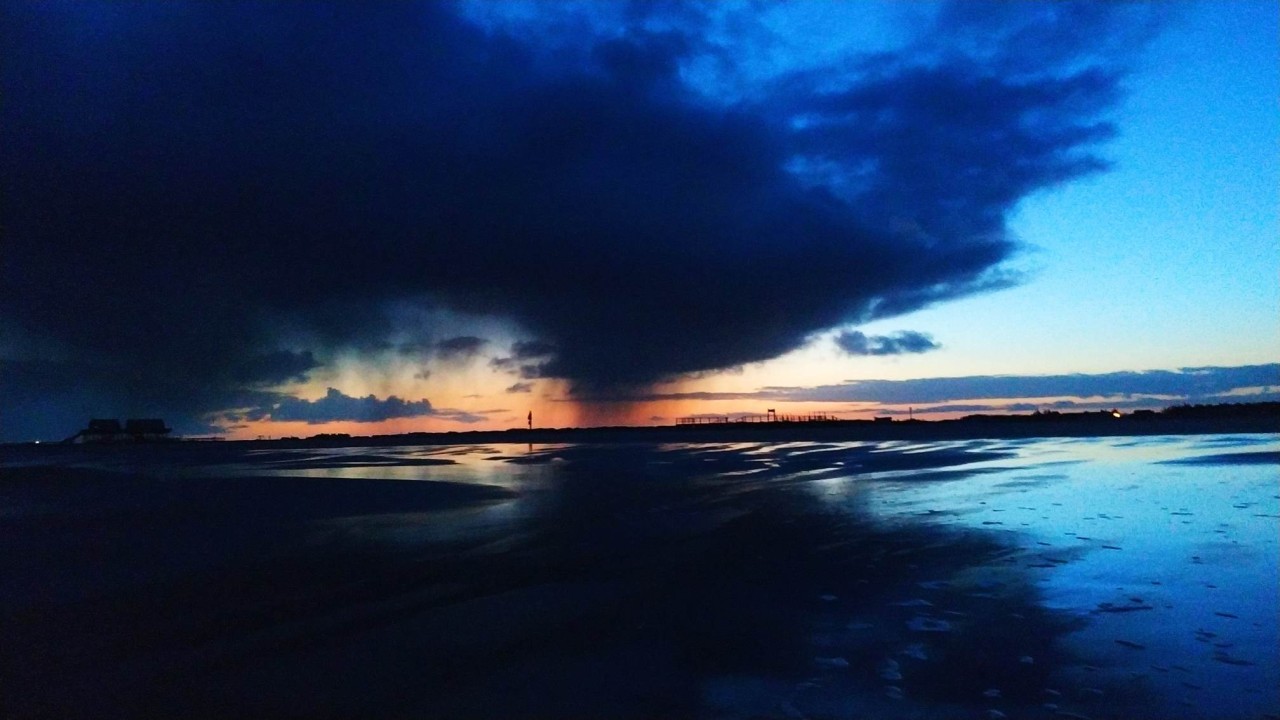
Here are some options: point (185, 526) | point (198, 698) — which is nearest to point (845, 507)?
point (198, 698)

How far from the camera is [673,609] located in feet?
26.1

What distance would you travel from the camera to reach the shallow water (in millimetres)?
5621

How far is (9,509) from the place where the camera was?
20125 millimetres

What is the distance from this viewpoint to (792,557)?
1037 cm

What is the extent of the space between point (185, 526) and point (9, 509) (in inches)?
376

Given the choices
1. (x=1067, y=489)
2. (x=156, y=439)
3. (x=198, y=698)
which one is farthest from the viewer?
(x=156, y=439)

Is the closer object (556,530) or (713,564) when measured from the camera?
(713,564)

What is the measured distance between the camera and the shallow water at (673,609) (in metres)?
5.62

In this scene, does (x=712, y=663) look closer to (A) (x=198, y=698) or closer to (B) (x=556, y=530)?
(A) (x=198, y=698)

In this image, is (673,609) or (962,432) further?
(962,432)

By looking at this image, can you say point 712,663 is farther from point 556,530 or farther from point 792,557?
point 556,530

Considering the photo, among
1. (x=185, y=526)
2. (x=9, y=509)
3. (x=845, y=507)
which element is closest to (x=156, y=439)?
(x=9, y=509)

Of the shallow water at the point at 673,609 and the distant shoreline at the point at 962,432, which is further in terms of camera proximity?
the distant shoreline at the point at 962,432

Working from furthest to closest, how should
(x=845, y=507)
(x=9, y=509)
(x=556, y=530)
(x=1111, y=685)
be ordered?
(x=9, y=509) < (x=845, y=507) < (x=556, y=530) < (x=1111, y=685)
